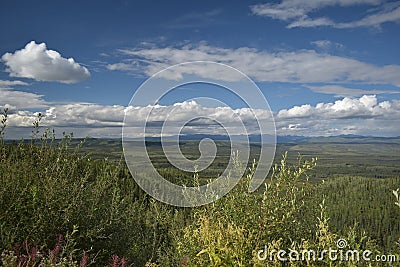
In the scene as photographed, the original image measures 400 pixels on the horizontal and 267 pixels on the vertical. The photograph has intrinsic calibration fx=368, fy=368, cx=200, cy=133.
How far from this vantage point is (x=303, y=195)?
4.56 meters

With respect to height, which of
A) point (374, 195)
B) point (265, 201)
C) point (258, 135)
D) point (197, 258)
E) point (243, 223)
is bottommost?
point (374, 195)

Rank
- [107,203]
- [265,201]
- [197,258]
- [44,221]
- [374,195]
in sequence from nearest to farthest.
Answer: [197,258], [265,201], [44,221], [107,203], [374,195]

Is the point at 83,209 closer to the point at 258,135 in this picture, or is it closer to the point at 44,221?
the point at 44,221

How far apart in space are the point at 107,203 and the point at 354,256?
14.3 feet

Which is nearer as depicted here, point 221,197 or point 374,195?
point 221,197

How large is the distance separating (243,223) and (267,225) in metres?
0.31

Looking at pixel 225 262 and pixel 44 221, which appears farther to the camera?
pixel 44 221

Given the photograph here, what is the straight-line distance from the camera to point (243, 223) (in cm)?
414

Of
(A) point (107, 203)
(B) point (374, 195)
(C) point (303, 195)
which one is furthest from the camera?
(B) point (374, 195)

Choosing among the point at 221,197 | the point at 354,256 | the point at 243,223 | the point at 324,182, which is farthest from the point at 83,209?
the point at 354,256

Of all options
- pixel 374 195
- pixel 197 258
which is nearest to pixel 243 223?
pixel 197 258

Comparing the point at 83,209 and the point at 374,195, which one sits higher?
the point at 83,209

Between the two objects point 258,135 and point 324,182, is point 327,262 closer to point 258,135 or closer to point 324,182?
point 324,182

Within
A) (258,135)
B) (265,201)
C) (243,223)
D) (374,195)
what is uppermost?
(258,135)
